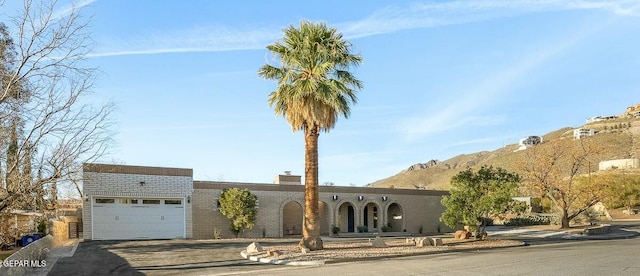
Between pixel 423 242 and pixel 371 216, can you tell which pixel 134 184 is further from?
pixel 371 216

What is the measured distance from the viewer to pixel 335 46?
22.4 metres

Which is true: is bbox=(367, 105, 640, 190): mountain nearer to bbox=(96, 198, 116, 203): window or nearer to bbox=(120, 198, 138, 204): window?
bbox=(120, 198, 138, 204): window

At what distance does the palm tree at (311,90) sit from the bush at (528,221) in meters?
30.9

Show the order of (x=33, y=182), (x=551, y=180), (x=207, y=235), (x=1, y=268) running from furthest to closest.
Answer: (x=551, y=180), (x=207, y=235), (x=33, y=182), (x=1, y=268)

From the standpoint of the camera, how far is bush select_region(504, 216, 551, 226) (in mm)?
47312

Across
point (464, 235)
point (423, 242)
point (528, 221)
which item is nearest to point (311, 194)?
point (423, 242)

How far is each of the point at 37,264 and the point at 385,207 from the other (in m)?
26.7

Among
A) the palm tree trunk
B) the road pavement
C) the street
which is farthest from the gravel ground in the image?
the street

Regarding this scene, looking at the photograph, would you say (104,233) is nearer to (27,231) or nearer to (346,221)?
(27,231)

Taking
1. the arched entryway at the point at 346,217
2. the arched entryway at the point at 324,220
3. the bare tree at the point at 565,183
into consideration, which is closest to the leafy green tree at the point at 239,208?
the arched entryway at the point at 324,220

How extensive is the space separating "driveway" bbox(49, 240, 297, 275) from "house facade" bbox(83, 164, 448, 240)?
4478 mm

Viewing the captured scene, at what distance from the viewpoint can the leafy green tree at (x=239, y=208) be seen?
103 feet

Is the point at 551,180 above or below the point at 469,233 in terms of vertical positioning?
above

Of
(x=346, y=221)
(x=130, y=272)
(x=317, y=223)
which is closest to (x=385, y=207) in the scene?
(x=346, y=221)
